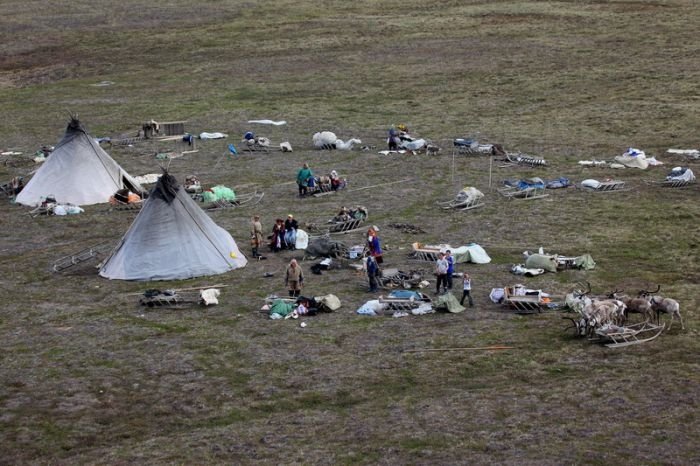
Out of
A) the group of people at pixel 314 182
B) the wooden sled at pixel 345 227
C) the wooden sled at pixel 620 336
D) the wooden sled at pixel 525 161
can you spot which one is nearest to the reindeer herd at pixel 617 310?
the wooden sled at pixel 620 336

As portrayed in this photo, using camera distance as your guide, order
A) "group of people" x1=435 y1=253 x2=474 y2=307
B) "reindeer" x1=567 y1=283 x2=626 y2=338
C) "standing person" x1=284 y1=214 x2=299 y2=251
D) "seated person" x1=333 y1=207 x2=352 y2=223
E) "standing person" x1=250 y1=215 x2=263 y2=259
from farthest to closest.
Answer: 1. "seated person" x1=333 y1=207 x2=352 y2=223
2. "standing person" x1=284 y1=214 x2=299 y2=251
3. "standing person" x1=250 y1=215 x2=263 y2=259
4. "group of people" x1=435 y1=253 x2=474 y2=307
5. "reindeer" x1=567 y1=283 x2=626 y2=338

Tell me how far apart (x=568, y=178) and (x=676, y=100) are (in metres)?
20.7

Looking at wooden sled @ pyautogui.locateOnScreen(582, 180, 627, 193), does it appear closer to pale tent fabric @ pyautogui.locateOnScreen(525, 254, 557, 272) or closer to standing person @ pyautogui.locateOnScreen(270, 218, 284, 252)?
pale tent fabric @ pyautogui.locateOnScreen(525, 254, 557, 272)

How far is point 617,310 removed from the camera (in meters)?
28.8

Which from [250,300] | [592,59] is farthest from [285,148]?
[592,59]

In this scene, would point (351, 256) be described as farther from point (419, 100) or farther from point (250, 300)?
point (419, 100)

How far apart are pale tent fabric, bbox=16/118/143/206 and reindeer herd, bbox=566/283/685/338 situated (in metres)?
25.7

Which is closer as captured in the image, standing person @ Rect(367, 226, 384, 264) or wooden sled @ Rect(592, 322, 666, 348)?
wooden sled @ Rect(592, 322, 666, 348)

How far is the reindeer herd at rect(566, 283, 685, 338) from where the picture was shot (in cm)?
2834

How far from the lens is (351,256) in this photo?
37094mm

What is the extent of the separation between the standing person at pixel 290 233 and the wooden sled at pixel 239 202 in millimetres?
7751

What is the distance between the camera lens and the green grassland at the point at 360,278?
2334cm

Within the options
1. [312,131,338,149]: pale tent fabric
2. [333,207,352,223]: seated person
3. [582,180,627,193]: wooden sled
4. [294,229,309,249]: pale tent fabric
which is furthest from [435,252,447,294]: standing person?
[312,131,338,149]: pale tent fabric

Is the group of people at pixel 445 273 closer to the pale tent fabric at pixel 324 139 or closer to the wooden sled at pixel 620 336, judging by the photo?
the wooden sled at pixel 620 336
